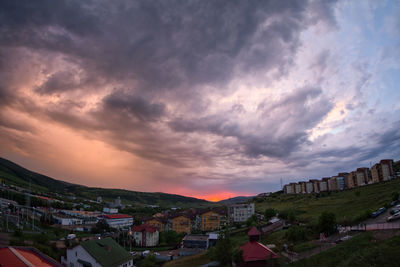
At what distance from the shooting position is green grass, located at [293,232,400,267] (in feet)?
53.5

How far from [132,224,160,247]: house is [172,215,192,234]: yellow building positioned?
644 inches

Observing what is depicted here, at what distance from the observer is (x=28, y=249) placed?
44.9 ft

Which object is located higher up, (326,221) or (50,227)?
(326,221)

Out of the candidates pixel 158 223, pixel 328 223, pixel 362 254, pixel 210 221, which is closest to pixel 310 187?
pixel 210 221

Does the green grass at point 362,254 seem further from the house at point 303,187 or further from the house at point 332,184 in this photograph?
the house at point 303,187

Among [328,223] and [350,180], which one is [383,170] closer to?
[350,180]

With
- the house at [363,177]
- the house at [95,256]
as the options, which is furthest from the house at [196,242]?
the house at [363,177]

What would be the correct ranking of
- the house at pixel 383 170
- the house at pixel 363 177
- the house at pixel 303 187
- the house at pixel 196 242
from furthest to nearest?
the house at pixel 303 187 → the house at pixel 363 177 → the house at pixel 383 170 → the house at pixel 196 242

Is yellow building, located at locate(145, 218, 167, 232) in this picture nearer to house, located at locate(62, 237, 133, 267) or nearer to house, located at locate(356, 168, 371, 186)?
house, located at locate(62, 237, 133, 267)

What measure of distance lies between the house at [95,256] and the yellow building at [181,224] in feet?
159

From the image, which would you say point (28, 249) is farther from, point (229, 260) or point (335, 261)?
point (335, 261)

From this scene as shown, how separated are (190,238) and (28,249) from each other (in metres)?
47.7

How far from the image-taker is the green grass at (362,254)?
53.5ft

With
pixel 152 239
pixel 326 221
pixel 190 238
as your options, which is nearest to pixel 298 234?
pixel 326 221
